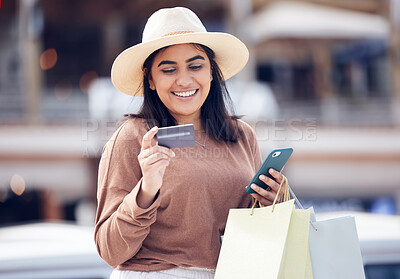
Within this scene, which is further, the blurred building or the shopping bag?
the blurred building

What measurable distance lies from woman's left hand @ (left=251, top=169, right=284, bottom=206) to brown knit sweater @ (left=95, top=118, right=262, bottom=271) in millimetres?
92

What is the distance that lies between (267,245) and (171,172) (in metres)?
0.37

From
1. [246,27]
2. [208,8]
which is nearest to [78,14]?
[208,8]

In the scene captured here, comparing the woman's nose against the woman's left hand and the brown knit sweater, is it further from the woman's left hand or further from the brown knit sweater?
the woman's left hand

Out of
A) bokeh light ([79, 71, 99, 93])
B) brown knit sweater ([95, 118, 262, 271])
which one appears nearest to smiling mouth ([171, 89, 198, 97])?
brown knit sweater ([95, 118, 262, 271])

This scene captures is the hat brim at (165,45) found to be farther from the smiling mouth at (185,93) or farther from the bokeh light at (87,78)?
the bokeh light at (87,78)

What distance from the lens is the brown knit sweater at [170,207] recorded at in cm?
158

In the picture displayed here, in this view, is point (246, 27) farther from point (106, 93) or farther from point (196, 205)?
point (196, 205)

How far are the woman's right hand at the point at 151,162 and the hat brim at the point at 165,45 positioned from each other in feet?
1.35

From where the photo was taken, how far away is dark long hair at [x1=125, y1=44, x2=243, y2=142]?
1791mm

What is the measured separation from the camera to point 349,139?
1005 cm

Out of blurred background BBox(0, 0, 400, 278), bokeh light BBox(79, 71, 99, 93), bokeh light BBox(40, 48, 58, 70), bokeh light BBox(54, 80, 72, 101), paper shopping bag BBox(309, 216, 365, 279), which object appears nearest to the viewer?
paper shopping bag BBox(309, 216, 365, 279)

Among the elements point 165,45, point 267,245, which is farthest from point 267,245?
point 165,45

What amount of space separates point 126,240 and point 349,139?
907cm
